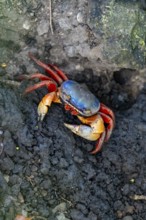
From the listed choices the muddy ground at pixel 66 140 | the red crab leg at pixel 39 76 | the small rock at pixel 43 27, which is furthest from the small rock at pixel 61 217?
the small rock at pixel 43 27

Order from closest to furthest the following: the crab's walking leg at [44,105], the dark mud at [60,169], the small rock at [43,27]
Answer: the dark mud at [60,169], the crab's walking leg at [44,105], the small rock at [43,27]

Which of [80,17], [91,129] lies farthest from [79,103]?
[80,17]

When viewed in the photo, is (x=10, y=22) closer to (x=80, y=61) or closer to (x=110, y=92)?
(x=80, y=61)

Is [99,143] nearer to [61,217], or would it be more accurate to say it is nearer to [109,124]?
[109,124]

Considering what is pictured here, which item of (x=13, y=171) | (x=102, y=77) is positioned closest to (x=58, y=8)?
(x=102, y=77)

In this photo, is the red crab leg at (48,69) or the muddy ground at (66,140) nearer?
the muddy ground at (66,140)

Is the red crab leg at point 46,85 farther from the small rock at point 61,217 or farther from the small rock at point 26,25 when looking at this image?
the small rock at point 61,217

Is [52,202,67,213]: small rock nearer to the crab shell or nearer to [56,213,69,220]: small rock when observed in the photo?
[56,213,69,220]: small rock

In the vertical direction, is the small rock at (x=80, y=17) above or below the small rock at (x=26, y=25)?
above
